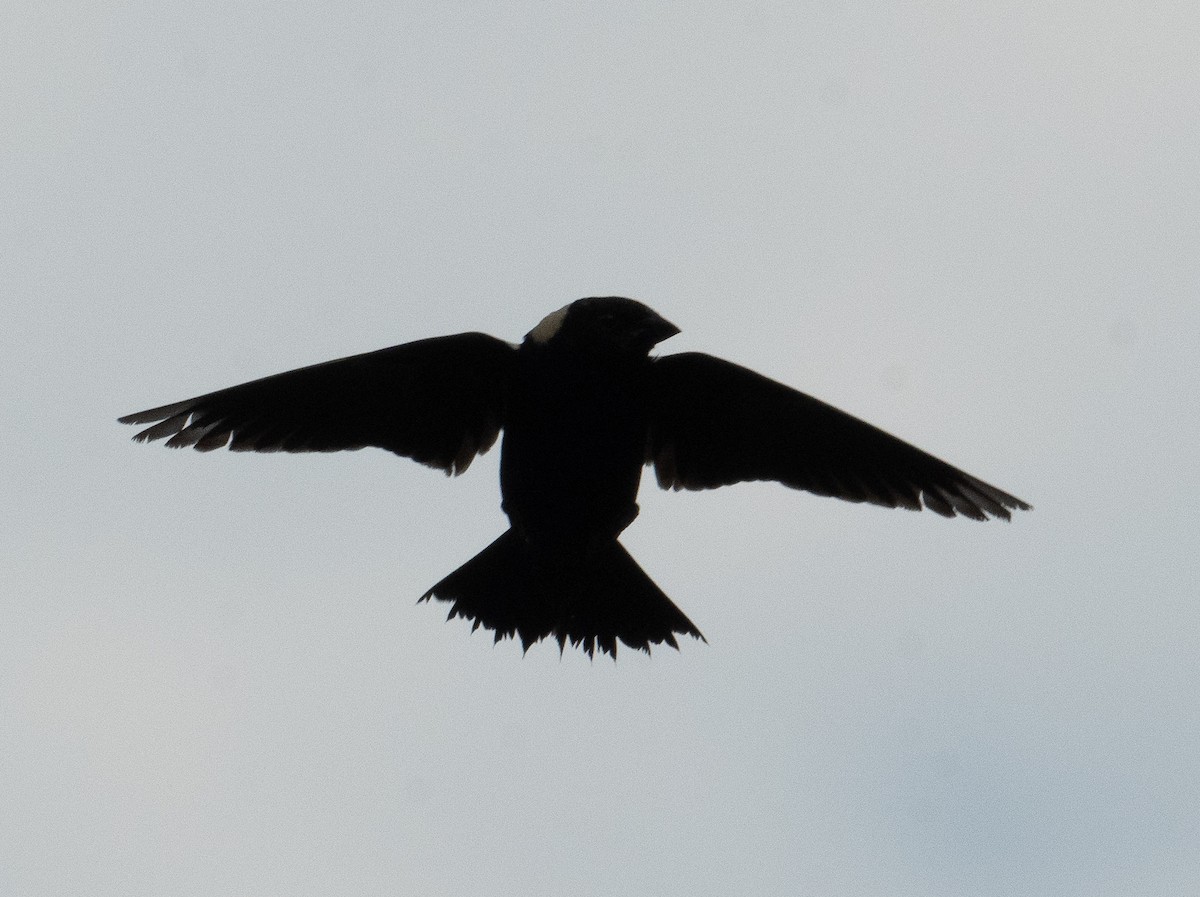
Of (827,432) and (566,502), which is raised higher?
(827,432)

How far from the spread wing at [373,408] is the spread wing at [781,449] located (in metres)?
0.64

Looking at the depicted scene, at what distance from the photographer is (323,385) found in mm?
5211

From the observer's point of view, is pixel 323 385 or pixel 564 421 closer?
pixel 564 421

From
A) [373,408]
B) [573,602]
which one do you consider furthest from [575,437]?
[373,408]

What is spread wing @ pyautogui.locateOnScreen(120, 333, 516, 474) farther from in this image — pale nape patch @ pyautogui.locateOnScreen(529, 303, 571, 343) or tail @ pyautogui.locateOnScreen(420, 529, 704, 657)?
tail @ pyautogui.locateOnScreen(420, 529, 704, 657)

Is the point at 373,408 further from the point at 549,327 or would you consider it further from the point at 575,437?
the point at 575,437

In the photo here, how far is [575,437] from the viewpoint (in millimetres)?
4844

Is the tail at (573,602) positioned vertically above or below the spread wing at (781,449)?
below

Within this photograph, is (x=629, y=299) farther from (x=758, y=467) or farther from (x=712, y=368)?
(x=758, y=467)

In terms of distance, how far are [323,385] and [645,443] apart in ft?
3.98

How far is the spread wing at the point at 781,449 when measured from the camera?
523 centimetres

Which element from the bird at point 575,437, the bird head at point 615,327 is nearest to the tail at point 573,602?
the bird at point 575,437

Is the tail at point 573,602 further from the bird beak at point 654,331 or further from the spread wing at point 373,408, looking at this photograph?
the bird beak at point 654,331

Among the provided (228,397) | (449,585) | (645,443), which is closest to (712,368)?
(645,443)
